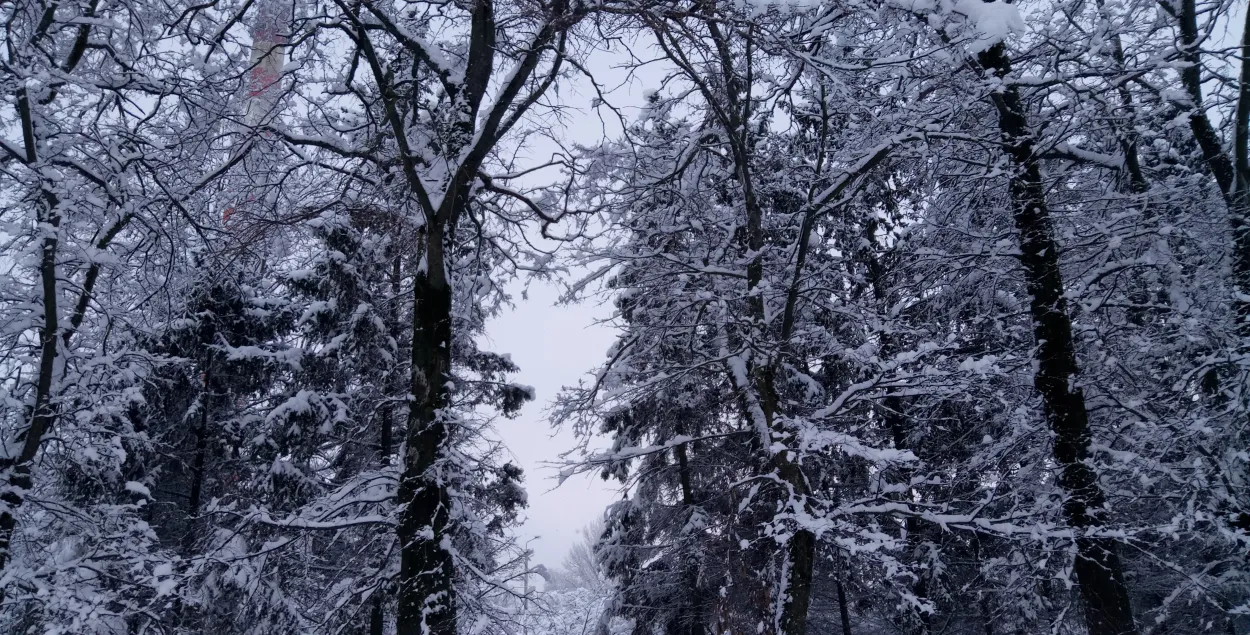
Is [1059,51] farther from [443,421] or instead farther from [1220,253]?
[443,421]

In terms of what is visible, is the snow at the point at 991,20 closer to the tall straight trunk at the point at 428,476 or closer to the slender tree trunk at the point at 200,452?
the tall straight trunk at the point at 428,476

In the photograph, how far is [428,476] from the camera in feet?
16.0

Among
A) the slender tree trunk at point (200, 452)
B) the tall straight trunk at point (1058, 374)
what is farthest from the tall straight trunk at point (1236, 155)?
the slender tree trunk at point (200, 452)

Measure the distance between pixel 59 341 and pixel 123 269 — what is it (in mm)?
892

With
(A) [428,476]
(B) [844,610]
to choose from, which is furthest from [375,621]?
(B) [844,610]

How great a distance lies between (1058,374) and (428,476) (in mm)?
5724

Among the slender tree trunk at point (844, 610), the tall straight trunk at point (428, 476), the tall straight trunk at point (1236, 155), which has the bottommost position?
the slender tree trunk at point (844, 610)

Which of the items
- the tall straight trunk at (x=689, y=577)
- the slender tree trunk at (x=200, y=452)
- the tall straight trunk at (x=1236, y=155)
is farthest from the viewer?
the tall straight trunk at (x=689, y=577)

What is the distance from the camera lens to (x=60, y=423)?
20.6ft

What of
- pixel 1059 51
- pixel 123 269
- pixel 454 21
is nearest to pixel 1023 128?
pixel 1059 51

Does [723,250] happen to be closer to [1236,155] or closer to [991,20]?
[991,20]

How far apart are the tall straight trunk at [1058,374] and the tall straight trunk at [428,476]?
16.2ft

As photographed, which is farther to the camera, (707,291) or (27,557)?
(707,291)

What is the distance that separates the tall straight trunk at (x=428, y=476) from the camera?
4.68 metres
